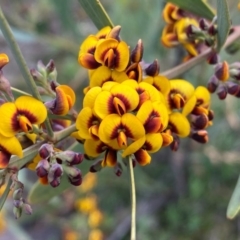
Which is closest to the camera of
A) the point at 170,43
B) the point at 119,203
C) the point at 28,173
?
the point at 170,43

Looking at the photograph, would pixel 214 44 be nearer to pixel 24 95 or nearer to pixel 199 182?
pixel 24 95

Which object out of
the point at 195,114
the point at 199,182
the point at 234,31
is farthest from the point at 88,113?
the point at 199,182

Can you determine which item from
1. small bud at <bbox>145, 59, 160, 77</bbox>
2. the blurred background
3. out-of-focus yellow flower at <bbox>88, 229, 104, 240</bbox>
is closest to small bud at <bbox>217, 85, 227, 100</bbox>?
small bud at <bbox>145, 59, 160, 77</bbox>

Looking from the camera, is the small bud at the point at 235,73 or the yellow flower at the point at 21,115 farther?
the small bud at the point at 235,73

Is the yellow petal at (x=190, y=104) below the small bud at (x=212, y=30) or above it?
below

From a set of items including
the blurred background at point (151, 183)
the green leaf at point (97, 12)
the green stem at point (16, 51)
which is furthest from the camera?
the blurred background at point (151, 183)

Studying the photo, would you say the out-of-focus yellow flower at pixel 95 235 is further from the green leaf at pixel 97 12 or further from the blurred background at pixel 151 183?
the green leaf at pixel 97 12

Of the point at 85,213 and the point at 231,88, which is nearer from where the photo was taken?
the point at 231,88

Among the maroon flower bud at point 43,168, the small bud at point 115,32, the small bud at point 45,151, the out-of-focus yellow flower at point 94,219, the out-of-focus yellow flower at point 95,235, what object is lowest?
the out-of-focus yellow flower at point 95,235

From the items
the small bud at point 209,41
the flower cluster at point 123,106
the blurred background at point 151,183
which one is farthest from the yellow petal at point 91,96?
the blurred background at point 151,183
